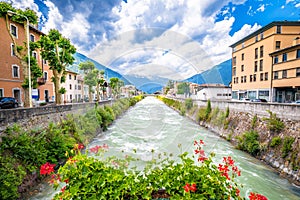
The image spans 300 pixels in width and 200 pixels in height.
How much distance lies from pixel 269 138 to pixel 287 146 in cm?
104

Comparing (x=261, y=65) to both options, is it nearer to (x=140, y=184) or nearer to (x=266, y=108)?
(x=266, y=108)

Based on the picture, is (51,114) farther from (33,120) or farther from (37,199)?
(37,199)

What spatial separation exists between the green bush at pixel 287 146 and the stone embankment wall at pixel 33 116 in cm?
995

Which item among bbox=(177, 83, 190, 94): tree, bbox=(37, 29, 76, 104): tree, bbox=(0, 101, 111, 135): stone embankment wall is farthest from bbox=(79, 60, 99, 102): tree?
bbox=(0, 101, 111, 135): stone embankment wall

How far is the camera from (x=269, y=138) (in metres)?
6.38

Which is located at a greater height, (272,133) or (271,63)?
(271,63)

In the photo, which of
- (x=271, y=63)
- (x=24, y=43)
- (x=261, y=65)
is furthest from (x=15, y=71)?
(x=261, y=65)

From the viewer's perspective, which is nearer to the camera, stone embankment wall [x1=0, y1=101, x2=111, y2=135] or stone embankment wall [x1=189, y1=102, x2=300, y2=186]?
stone embankment wall [x1=0, y1=101, x2=111, y2=135]

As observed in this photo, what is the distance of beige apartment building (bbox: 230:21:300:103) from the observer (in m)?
16.4

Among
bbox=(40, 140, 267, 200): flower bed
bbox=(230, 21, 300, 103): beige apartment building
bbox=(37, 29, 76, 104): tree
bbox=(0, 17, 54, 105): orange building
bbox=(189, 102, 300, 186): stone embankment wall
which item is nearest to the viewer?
bbox=(40, 140, 267, 200): flower bed

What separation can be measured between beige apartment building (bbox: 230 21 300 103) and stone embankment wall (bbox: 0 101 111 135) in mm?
22905

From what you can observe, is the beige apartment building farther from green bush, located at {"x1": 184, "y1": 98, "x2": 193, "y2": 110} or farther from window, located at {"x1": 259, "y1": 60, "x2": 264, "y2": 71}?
green bush, located at {"x1": 184, "y1": 98, "x2": 193, "y2": 110}

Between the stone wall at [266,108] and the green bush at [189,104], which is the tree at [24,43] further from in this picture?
the green bush at [189,104]

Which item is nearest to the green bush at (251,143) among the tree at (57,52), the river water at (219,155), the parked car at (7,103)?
the river water at (219,155)
